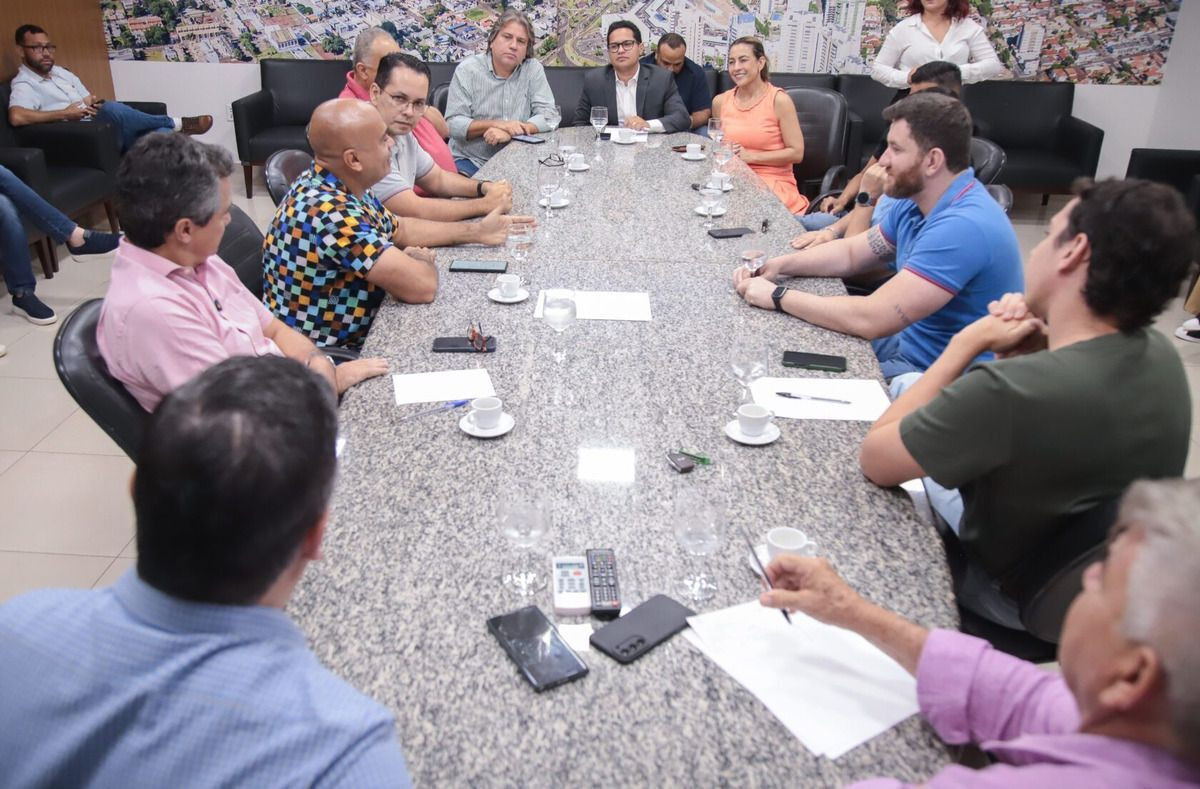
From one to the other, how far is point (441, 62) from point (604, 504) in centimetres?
567

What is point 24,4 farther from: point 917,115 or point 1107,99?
point 1107,99

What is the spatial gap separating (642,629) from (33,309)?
13.1 ft

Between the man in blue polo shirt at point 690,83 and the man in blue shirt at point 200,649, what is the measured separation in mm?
4763

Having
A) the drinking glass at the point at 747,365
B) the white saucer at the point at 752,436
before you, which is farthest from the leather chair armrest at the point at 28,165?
the white saucer at the point at 752,436

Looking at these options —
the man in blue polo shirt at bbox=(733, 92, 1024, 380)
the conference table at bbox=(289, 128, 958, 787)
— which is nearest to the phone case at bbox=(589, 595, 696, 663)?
the conference table at bbox=(289, 128, 958, 787)

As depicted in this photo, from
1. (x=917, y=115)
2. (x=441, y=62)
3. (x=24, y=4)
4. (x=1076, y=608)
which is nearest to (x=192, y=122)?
(x=24, y=4)

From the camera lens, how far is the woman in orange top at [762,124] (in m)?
4.34

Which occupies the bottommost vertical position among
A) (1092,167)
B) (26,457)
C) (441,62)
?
(26,457)

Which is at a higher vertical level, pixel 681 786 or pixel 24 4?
pixel 24 4

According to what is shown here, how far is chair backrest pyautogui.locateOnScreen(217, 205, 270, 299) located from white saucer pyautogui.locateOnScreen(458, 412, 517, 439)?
1.06m

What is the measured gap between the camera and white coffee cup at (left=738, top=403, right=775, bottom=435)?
5.58ft

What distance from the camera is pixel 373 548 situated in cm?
138

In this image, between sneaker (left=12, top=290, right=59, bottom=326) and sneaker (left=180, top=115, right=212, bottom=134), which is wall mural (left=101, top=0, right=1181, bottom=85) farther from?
sneaker (left=12, top=290, right=59, bottom=326)

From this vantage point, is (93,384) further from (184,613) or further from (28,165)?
(28,165)
